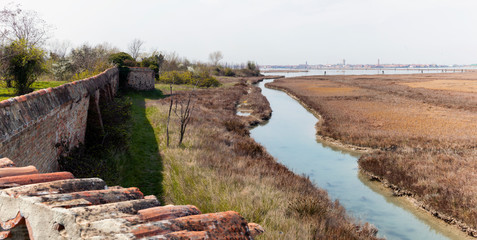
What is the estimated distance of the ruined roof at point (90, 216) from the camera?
5.15 feet

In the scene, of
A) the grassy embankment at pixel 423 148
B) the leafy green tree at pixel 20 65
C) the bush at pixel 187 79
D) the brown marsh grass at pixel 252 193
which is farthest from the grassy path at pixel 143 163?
the bush at pixel 187 79

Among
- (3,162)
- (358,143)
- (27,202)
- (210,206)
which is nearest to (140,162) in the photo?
(210,206)

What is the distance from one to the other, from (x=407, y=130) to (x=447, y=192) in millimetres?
9754

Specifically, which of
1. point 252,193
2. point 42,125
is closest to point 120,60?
point 42,125

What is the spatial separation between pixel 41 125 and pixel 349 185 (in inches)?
410

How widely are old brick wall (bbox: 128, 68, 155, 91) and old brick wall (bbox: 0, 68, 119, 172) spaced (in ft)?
58.3

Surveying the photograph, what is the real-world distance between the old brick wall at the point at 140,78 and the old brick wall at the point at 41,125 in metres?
17.8

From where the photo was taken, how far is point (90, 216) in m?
1.64

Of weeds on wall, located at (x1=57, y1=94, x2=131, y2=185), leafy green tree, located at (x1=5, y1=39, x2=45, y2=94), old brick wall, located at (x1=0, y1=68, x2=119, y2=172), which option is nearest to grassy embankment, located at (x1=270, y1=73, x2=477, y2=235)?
weeds on wall, located at (x1=57, y1=94, x2=131, y2=185)

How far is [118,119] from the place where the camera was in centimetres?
1187

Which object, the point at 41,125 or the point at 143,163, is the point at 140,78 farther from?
the point at 41,125

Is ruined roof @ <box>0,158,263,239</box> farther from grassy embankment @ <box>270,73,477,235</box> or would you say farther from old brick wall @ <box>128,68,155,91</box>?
old brick wall @ <box>128,68,155,91</box>

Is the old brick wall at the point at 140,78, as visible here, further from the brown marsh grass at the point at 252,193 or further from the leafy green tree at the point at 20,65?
the brown marsh grass at the point at 252,193

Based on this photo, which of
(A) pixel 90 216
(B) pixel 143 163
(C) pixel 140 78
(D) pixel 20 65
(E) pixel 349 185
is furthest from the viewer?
(C) pixel 140 78
